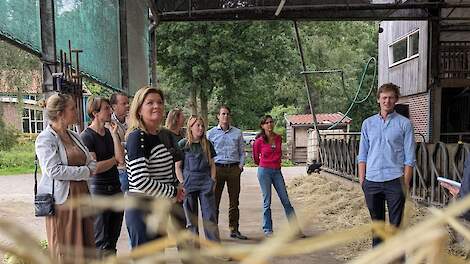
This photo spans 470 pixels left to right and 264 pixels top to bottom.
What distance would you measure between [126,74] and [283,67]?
44.9 feet

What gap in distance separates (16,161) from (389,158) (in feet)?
69.0

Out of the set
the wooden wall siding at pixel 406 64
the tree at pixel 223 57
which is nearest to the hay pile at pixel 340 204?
the wooden wall siding at pixel 406 64

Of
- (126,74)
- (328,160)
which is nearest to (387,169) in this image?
(126,74)

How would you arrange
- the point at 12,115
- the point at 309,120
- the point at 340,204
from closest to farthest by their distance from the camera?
the point at 340,204 → the point at 309,120 → the point at 12,115

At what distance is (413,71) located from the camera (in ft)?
48.5

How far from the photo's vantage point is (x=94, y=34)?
7.36 meters

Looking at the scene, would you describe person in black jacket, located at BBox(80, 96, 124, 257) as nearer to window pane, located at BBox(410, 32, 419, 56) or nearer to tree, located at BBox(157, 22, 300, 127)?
window pane, located at BBox(410, 32, 419, 56)

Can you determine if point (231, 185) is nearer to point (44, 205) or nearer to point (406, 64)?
point (44, 205)

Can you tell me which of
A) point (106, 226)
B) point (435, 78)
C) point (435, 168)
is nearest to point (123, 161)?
point (106, 226)

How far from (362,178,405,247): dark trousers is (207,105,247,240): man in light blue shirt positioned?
2.33 m

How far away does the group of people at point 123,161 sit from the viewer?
3.14 metres

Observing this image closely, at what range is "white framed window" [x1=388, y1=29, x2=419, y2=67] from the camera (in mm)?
14863

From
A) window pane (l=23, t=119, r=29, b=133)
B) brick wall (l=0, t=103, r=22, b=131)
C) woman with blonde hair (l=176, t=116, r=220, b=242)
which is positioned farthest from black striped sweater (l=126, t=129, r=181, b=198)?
window pane (l=23, t=119, r=29, b=133)

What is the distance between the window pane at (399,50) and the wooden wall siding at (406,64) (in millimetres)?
215
